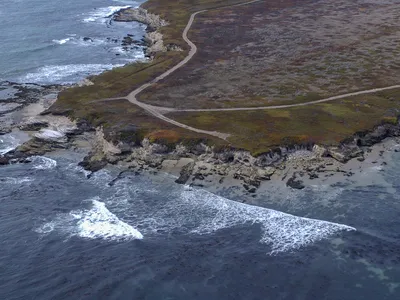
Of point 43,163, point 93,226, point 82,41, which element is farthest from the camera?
point 82,41

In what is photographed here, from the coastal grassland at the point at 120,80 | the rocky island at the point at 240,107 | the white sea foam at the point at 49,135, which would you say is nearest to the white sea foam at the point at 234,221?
the rocky island at the point at 240,107

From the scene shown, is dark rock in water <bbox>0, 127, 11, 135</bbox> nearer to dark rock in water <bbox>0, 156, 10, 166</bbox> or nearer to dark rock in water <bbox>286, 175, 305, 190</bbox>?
dark rock in water <bbox>0, 156, 10, 166</bbox>

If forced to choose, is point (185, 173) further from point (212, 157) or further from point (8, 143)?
point (8, 143)

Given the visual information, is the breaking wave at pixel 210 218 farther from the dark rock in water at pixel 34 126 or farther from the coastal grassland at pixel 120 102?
the dark rock in water at pixel 34 126

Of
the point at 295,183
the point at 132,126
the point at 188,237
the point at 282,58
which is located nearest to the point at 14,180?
the point at 132,126

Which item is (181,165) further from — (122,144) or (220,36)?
(220,36)

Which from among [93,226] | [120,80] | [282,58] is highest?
[120,80]

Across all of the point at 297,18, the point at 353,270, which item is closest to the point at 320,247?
the point at 353,270
